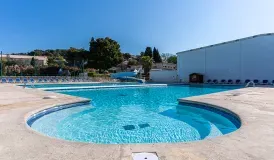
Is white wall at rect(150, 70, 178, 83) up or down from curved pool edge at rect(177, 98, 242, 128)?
up

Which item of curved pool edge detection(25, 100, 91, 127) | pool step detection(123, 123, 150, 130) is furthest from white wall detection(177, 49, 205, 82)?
pool step detection(123, 123, 150, 130)

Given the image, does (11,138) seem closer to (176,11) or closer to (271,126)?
(271,126)

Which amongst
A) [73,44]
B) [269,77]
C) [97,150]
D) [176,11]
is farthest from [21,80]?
[73,44]

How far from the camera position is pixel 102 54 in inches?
1300

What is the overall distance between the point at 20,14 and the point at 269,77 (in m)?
26.3

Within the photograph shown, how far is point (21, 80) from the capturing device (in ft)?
65.1

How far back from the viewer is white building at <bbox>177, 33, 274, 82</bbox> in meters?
19.0

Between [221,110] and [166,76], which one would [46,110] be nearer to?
[221,110]

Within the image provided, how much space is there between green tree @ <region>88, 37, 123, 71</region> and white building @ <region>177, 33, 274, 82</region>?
44.1ft

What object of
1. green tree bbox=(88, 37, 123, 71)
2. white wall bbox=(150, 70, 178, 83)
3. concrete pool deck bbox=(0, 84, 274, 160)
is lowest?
concrete pool deck bbox=(0, 84, 274, 160)

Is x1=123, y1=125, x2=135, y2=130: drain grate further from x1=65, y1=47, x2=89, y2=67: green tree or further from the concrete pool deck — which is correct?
x1=65, y1=47, x2=89, y2=67: green tree

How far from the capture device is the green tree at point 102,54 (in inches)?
1307

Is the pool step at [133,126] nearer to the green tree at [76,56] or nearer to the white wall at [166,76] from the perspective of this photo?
the white wall at [166,76]

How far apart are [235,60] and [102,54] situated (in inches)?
794
